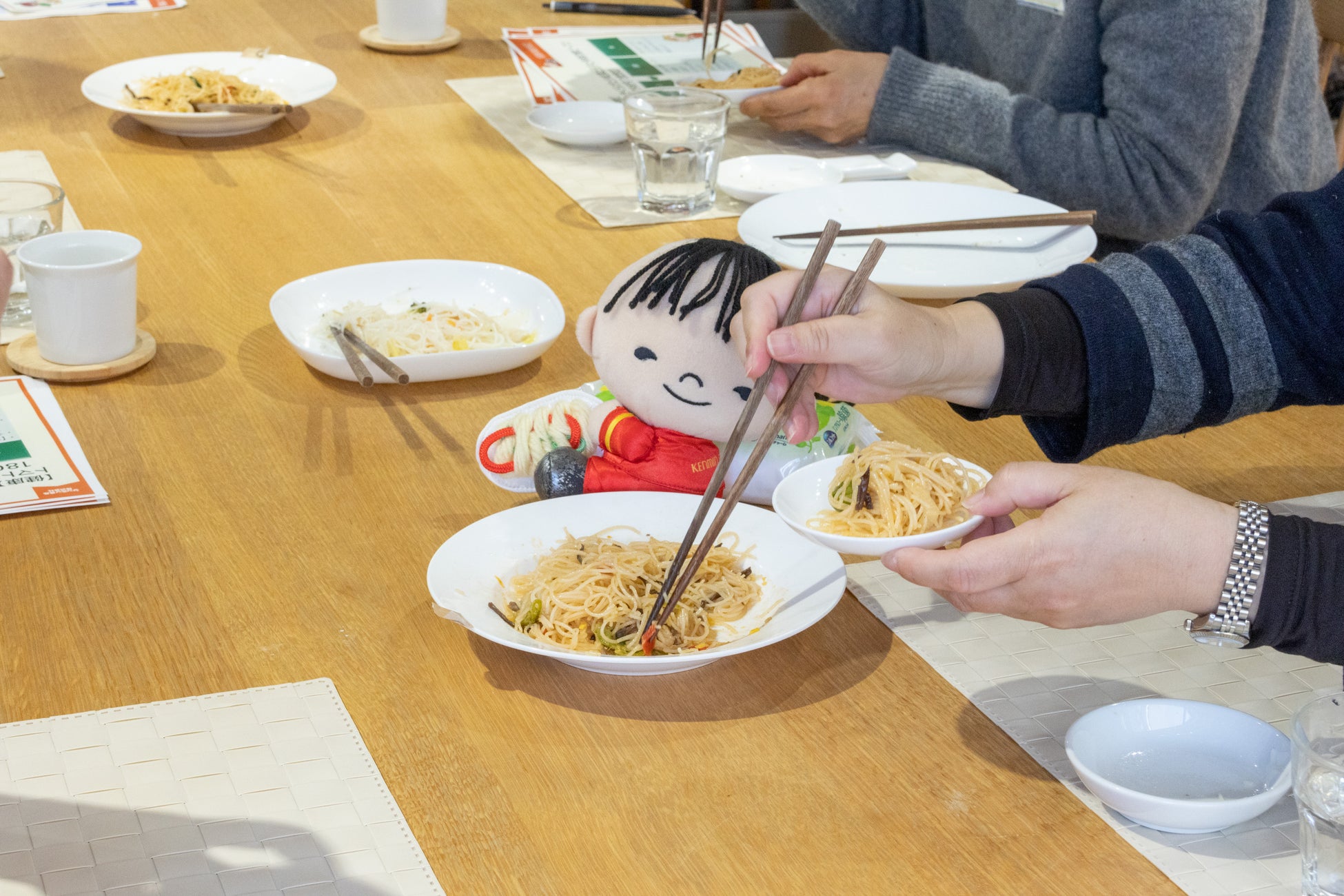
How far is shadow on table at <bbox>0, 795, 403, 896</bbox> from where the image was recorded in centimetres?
70

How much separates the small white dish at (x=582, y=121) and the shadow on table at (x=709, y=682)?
1.16 metres

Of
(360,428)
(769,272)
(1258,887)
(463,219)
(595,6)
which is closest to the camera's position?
(1258,887)

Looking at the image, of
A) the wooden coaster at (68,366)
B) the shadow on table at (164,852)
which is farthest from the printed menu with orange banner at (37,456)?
the shadow on table at (164,852)

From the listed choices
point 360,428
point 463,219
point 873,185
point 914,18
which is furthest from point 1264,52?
point 360,428

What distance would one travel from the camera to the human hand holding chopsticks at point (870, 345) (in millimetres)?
927

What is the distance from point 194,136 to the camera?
6.30 ft

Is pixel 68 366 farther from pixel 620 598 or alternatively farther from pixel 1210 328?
pixel 1210 328

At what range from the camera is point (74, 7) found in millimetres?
2445

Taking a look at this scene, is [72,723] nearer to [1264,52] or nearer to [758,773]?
[758,773]

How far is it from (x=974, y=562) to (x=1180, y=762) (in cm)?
18

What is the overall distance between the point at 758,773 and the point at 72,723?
1.47ft

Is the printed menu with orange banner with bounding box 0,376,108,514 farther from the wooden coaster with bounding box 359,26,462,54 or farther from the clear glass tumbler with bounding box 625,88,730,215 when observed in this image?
the wooden coaster with bounding box 359,26,462,54

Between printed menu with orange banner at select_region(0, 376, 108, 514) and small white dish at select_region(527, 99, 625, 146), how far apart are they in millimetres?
918

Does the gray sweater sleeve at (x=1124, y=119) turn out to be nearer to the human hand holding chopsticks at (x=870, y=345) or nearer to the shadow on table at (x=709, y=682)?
the human hand holding chopsticks at (x=870, y=345)
